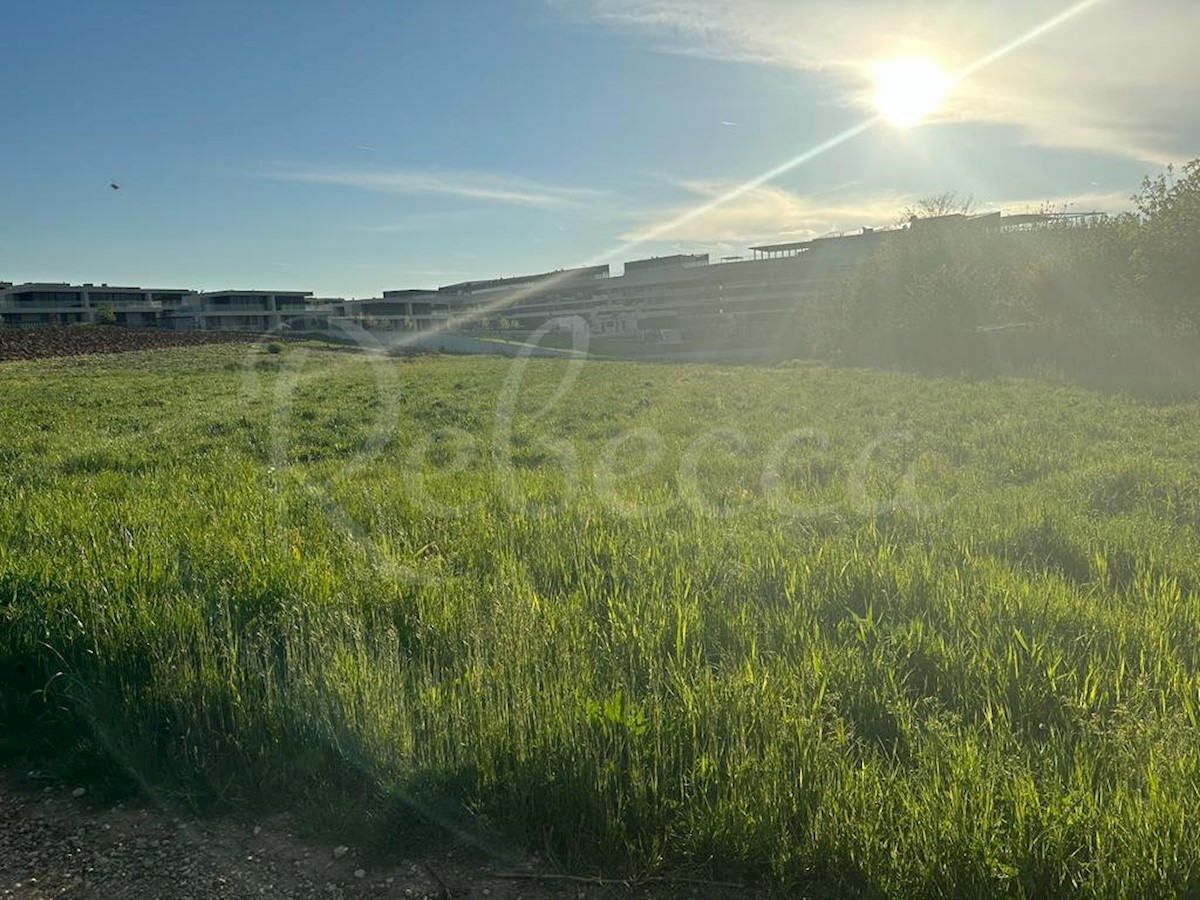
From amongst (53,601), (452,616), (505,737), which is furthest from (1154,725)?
(53,601)

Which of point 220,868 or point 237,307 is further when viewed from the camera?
point 237,307

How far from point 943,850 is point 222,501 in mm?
7975

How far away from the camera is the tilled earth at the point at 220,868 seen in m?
3.05

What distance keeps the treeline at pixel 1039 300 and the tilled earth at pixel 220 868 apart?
2752 cm

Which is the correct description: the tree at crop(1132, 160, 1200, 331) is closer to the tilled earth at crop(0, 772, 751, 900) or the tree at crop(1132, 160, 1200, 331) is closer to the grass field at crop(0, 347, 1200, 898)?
the grass field at crop(0, 347, 1200, 898)

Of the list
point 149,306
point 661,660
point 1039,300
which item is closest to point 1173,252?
point 1039,300

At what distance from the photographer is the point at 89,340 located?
46688 mm

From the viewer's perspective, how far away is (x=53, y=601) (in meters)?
5.26

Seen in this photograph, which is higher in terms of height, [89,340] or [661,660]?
[89,340]

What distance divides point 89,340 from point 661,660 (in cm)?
5288

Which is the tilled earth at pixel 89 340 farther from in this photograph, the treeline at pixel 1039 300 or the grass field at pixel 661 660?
the treeline at pixel 1039 300

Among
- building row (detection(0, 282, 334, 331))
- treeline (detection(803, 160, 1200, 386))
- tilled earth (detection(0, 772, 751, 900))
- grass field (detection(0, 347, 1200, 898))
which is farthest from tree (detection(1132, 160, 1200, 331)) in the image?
building row (detection(0, 282, 334, 331))

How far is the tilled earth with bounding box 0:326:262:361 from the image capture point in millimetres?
42281

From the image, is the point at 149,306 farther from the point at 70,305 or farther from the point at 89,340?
the point at 89,340
